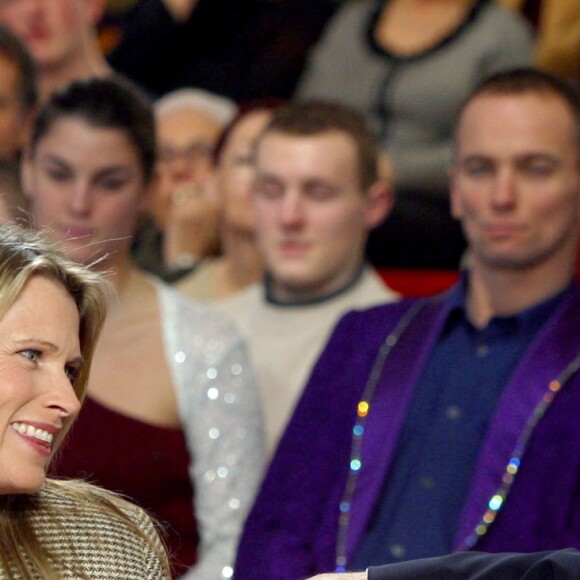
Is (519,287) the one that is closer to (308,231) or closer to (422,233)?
(308,231)

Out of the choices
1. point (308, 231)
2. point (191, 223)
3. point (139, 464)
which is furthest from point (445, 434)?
point (191, 223)

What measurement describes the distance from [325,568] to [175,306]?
61 centimetres

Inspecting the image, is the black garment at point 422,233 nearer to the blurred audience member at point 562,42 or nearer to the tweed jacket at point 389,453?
the blurred audience member at point 562,42

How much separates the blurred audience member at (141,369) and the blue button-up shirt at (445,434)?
0.32 m

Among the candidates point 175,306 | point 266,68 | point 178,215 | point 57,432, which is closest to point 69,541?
point 57,432

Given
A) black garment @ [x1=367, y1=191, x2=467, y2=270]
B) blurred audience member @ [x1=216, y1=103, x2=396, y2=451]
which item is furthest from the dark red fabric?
blurred audience member @ [x1=216, y1=103, x2=396, y2=451]

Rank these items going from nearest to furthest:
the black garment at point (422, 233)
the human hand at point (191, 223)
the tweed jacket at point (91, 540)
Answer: the tweed jacket at point (91, 540), the black garment at point (422, 233), the human hand at point (191, 223)

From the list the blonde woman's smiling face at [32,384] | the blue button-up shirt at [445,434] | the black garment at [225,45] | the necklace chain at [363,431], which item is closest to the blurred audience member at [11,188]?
the necklace chain at [363,431]

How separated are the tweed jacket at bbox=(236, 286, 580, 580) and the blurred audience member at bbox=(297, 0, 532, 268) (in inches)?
29.6

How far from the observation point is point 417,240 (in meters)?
3.27

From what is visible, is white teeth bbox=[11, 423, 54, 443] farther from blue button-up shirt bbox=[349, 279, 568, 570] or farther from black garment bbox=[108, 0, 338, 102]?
black garment bbox=[108, 0, 338, 102]

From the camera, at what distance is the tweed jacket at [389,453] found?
2.16 meters

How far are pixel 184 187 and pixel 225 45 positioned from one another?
1.73 feet

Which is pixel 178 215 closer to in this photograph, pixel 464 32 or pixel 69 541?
pixel 464 32
